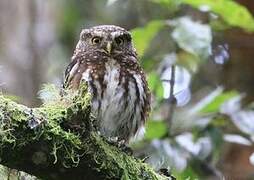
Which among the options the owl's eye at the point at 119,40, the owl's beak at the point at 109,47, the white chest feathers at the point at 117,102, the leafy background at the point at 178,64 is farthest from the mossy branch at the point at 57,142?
the owl's eye at the point at 119,40

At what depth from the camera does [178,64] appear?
3.87 meters

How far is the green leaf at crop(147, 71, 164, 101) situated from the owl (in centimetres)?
46

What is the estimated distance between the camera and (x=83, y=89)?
2285 millimetres

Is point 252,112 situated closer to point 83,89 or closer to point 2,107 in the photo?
point 83,89

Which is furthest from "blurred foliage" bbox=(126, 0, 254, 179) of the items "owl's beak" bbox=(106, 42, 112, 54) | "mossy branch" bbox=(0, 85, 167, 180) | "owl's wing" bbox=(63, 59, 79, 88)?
"mossy branch" bbox=(0, 85, 167, 180)

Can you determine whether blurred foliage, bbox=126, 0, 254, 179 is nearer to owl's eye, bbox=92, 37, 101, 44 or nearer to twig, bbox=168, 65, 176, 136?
twig, bbox=168, 65, 176, 136

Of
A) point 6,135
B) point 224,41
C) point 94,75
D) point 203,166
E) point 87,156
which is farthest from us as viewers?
point 224,41

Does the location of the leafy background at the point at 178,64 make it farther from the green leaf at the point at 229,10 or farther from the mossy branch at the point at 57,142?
the mossy branch at the point at 57,142

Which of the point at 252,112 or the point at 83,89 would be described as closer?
the point at 83,89

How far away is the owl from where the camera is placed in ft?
9.60

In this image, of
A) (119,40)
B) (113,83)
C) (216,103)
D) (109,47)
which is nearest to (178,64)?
(216,103)

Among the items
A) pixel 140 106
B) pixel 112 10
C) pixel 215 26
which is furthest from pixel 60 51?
pixel 140 106

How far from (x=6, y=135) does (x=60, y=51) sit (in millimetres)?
4057

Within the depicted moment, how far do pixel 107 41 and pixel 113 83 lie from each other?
38cm
